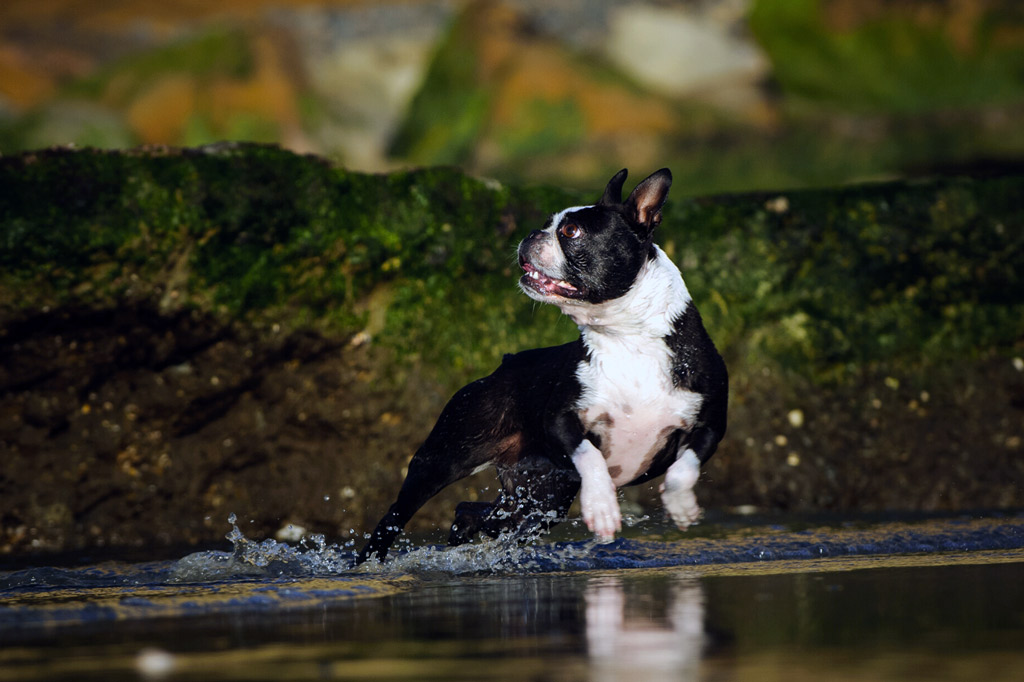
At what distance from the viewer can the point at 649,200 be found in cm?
616

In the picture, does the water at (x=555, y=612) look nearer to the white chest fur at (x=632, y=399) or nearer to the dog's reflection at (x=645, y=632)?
the dog's reflection at (x=645, y=632)

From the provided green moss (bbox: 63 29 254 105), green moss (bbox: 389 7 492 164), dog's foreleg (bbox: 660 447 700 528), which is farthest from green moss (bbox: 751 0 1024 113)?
dog's foreleg (bbox: 660 447 700 528)

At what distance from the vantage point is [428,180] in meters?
8.71

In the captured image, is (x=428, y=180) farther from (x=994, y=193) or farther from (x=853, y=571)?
(x=853, y=571)

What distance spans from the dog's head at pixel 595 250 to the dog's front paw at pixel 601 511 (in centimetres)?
90

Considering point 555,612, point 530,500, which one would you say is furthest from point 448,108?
point 555,612

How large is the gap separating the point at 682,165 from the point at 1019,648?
11696 millimetres

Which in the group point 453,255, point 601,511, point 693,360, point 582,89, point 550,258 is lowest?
point 601,511

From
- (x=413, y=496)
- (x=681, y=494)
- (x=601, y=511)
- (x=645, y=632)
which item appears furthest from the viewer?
(x=413, y=496)

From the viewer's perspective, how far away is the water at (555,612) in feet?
11.0

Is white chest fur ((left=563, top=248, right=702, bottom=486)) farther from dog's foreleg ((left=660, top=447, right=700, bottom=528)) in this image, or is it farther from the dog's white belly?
dog's foreleg ((left=660, top=447, right=700, bottom=528))

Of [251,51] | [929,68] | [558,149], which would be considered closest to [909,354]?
[558,149]

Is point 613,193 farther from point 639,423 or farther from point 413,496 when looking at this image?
point 413,496

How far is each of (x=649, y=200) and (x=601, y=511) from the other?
4.67 feet
